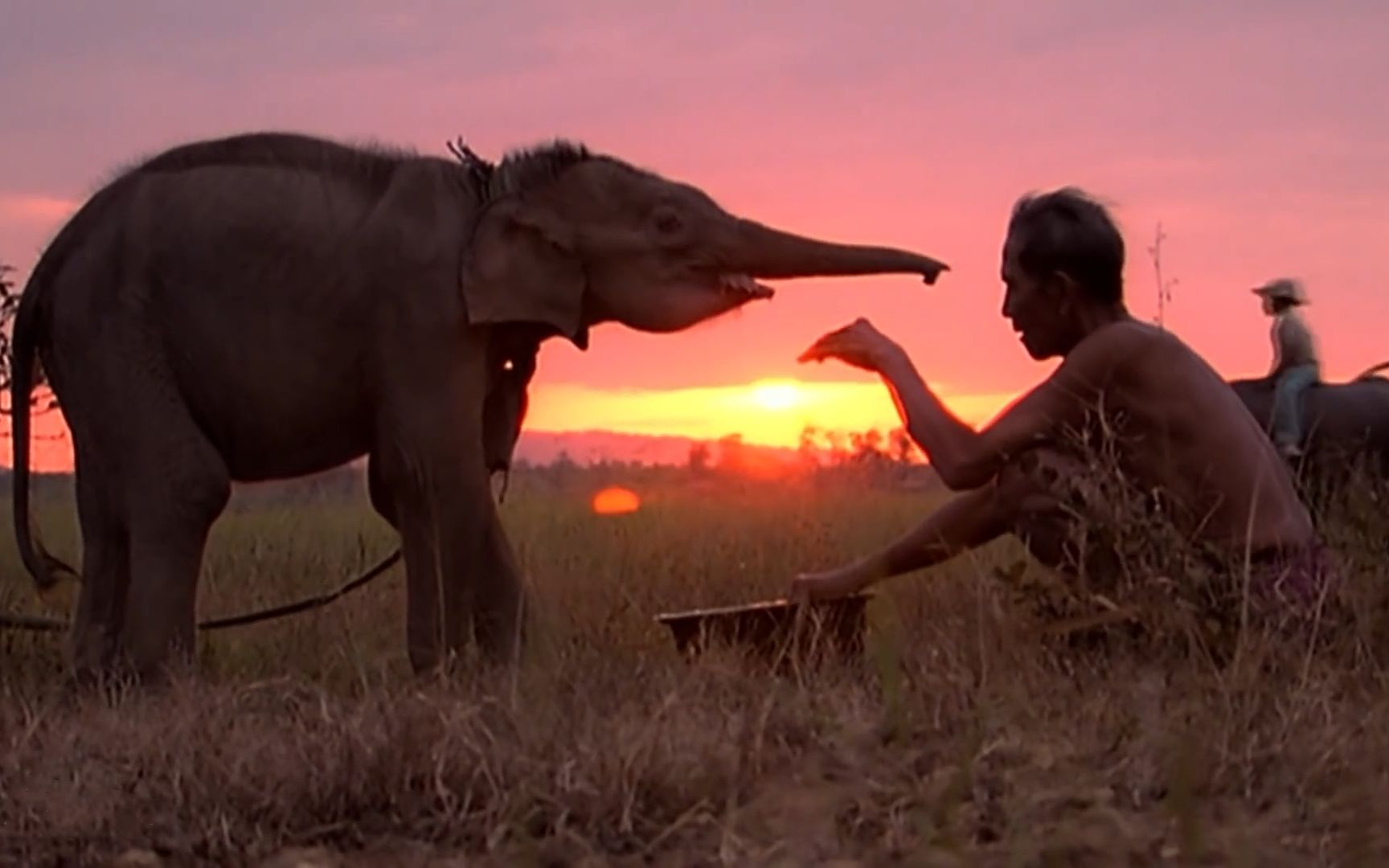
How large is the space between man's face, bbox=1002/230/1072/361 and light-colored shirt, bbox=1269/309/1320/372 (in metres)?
4.32

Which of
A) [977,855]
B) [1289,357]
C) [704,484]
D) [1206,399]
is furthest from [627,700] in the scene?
[704,484]

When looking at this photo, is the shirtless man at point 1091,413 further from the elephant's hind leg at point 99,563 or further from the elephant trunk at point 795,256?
the elephant's hind leg at point 99,563

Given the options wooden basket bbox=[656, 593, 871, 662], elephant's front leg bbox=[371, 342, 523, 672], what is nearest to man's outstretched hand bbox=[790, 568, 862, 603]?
wooden basket bbox=[656, 593, 871, 662]

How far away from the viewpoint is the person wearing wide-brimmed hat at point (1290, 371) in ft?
29.3

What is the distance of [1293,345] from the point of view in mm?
9836

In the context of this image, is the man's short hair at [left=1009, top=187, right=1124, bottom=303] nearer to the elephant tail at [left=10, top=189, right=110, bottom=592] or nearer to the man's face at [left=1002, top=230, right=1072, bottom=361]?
the man's face at [left=1002, top=230, right=1072, bottom=361]

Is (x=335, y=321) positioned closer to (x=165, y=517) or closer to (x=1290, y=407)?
(x=165, y=517)

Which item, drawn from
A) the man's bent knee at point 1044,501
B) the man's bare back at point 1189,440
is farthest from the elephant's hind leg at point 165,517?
the man's bare back at point 1189,440

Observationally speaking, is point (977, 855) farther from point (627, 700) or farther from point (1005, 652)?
point (1005, 652)

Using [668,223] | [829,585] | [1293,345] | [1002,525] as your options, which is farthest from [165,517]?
[1293,345]

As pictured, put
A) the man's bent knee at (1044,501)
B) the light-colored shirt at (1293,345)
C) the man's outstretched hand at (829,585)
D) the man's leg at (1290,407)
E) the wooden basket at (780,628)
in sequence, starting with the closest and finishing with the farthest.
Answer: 1. the man's bent knee at (1044,501)
2. the wooden basket at (780,628)
3. the man's outstretched hand at (829,585)
4. the man's leg at (1290,407)
5. the light-colored shirt at (1293,345)

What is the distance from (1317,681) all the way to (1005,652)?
94 cm

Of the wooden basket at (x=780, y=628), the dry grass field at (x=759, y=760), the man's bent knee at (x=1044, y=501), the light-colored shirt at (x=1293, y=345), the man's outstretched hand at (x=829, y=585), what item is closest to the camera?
the dry grass field at (x=759, y=760)

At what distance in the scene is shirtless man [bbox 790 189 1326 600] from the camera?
5.40 m
